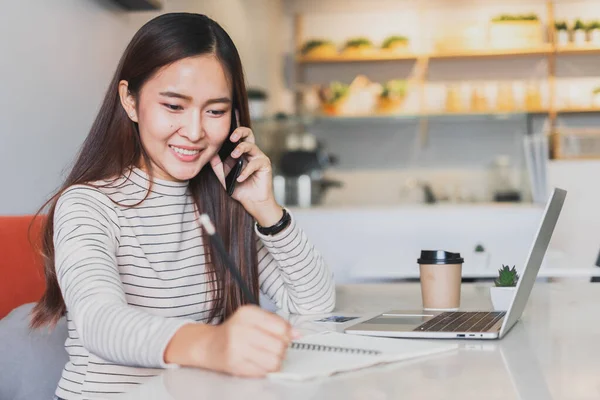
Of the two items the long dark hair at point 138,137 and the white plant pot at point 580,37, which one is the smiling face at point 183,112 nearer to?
the long dark hair at point 138,137

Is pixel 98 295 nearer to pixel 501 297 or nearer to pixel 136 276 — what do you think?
pixel 136 276

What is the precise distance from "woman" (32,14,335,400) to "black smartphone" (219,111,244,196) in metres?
0.01

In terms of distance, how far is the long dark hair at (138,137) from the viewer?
1294mm

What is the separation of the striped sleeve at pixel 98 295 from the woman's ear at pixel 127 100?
0.18 m

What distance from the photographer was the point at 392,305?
1.47m

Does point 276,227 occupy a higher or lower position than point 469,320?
higher

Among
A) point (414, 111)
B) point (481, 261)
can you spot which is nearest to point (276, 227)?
point (481, 261)

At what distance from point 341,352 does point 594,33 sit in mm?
5204

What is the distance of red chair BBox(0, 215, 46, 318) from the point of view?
164cm

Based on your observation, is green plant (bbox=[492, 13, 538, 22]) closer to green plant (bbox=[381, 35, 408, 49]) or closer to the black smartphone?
green plant (bbox=[381, 35, 408, 49])

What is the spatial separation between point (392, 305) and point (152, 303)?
452 millimetres

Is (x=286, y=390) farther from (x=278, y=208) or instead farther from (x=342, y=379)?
(x=278, y=208)

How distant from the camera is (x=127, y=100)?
1340 millimetres

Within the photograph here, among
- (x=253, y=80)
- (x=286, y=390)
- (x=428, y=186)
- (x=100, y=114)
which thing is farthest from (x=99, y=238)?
(x=428, y=186)
